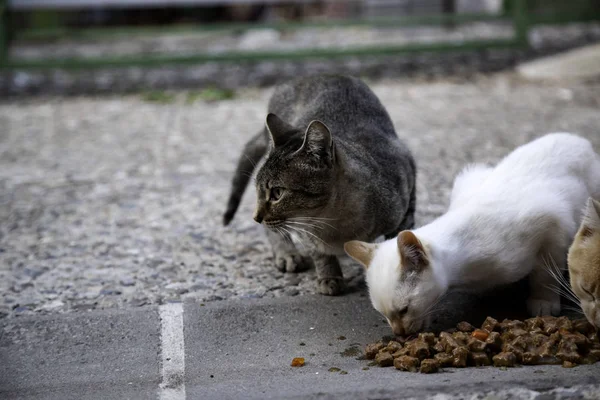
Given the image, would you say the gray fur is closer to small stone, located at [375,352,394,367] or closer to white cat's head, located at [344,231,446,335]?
white cat's head, located at [344,231,446,335]

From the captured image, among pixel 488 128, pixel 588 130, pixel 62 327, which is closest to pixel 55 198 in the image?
pixel 62 327

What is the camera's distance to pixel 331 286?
345 cm

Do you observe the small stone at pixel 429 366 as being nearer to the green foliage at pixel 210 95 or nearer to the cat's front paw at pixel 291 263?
the cat's front paw at pixel 291 263

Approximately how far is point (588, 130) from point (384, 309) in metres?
3.68

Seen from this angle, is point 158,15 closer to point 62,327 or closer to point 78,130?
point 78,130

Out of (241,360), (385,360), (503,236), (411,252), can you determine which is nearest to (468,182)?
(503,236)

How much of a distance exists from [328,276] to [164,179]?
2.26m

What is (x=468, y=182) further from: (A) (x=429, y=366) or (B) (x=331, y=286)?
(A) (x=429, y=366)

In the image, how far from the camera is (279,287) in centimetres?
359

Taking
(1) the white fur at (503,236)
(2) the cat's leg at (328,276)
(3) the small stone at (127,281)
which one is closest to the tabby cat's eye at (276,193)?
(2) the cat's leg at (328,276)

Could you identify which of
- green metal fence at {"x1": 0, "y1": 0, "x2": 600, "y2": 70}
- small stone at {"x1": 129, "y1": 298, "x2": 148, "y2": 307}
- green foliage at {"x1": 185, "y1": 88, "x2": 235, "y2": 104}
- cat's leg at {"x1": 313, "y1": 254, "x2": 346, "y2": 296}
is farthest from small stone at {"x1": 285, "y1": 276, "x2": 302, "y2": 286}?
green metal fence at {"x1": 0, "y1": 0, "x2": 600, "y2": 70}

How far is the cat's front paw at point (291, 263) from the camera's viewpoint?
379 cm

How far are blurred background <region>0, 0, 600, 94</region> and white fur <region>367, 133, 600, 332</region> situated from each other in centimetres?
530

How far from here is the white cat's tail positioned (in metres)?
3.33
